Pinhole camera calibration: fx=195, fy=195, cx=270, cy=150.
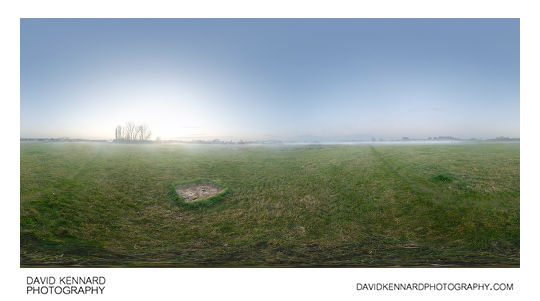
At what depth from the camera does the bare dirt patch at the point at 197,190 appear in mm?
10529

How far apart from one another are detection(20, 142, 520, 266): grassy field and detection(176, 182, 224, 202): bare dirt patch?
0.63 m

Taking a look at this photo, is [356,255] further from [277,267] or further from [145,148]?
[145,148]

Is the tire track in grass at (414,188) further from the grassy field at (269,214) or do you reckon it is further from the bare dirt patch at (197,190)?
the bare dirt patch at (197,190)

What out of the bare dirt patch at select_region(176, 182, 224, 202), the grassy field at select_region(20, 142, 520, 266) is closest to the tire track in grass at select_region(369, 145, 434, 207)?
the grassy field at select_region(20, 142, 520, 266)

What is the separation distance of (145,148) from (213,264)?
13290mm

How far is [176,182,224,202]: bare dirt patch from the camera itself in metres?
10.5

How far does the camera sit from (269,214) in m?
9.07

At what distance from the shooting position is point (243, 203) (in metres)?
10.0

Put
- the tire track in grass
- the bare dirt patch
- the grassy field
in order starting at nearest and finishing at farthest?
the grassy field → the tire track in grass → the bare dirt patch

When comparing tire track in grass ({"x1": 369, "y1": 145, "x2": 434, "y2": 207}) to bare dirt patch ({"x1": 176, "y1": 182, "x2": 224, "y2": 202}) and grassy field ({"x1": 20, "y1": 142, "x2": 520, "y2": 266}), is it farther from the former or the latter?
bare dirt patch ({"x1": 176, "y1": 182, "x2": 224, "y2": 202})

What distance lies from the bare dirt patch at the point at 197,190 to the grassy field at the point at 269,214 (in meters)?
0.63

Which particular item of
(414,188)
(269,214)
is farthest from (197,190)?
(414,188)

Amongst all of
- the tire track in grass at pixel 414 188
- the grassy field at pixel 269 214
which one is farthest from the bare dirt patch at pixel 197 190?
the tire track in grass at pixel 414 188

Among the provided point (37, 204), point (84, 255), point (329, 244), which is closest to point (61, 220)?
point (37, 204)
